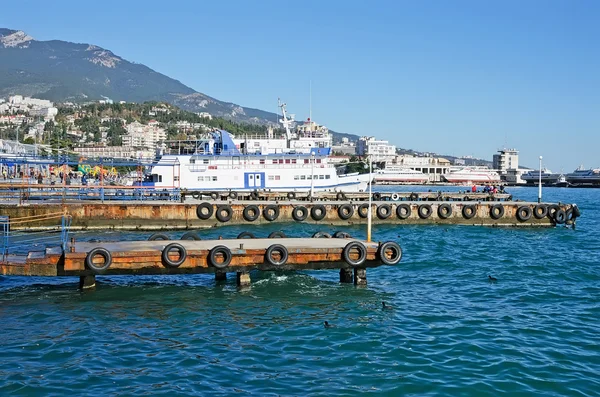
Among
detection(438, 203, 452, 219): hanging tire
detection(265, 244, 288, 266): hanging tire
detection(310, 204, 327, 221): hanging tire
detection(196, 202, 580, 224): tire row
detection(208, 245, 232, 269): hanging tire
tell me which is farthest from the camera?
detection(438, 203, 452, 219): hanging tire

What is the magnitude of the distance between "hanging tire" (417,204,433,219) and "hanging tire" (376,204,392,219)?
2.10 m

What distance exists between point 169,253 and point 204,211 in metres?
19.7

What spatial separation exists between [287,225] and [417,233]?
7.85 m

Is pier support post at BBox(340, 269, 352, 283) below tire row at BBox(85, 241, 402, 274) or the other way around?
below

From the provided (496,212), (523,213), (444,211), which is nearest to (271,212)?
(444,211)

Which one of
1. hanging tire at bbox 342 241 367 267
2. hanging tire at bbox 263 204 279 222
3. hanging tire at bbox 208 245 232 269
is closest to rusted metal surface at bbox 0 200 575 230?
hanging tire at bbox 263 204 279 222

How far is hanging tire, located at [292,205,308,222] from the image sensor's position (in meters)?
37.4

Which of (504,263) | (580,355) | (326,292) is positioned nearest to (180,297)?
(326,292)

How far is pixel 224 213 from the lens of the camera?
36531 mm

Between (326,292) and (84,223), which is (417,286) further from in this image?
(84,223)

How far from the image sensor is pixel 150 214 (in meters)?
35.9

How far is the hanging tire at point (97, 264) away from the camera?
53.3 feet

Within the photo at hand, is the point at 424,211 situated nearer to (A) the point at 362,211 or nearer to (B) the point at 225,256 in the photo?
(A) the point at 362,211

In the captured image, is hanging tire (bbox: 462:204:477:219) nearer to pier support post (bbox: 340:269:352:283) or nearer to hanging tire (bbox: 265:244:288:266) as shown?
pier support post (bbox: 340:269:352:283)
